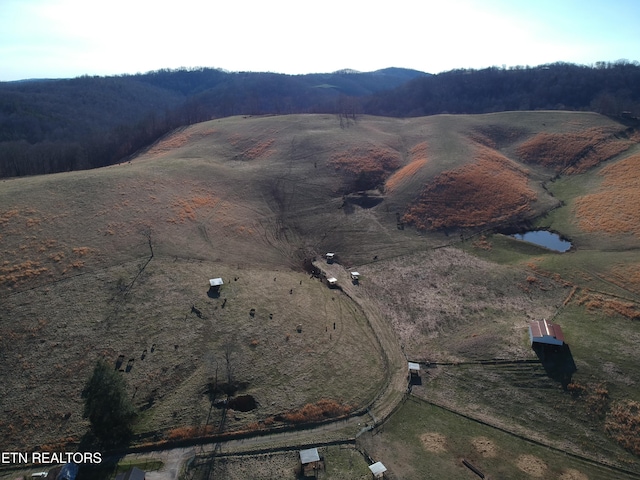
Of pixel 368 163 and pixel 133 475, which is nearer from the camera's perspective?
pixel 133 475

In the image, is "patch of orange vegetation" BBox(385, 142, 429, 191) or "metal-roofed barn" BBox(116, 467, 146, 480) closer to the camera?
"metal-roofed barn" BBox(116, 467, 146, 480)

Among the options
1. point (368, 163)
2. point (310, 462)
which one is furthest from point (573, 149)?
point (310, 462)

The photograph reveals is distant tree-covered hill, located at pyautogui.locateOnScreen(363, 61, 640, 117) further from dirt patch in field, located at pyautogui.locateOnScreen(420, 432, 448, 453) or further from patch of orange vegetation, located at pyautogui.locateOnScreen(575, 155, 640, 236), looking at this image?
dirt patch in field, located at pyautogui.locateOnScreen(420, 432, 448, 453)

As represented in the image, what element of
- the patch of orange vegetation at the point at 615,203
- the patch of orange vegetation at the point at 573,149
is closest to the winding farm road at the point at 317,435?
the patch of orange vegetation at the point at 615,203

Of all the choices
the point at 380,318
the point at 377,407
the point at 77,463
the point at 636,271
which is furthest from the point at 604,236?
the point at 77,463

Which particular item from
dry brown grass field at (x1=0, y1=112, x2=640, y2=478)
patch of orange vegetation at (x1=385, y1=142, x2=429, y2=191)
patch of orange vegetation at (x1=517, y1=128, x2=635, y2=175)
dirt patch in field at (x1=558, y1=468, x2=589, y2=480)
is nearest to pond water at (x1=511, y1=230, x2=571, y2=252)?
dry brown grass field at (x1=0, y1=112, x2=640, y2=478)

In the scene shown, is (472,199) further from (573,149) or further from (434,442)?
(434,442)

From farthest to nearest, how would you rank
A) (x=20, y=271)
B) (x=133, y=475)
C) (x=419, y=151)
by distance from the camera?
(x=419, y=151), (x=20, y=271), (x=133, y=475)
